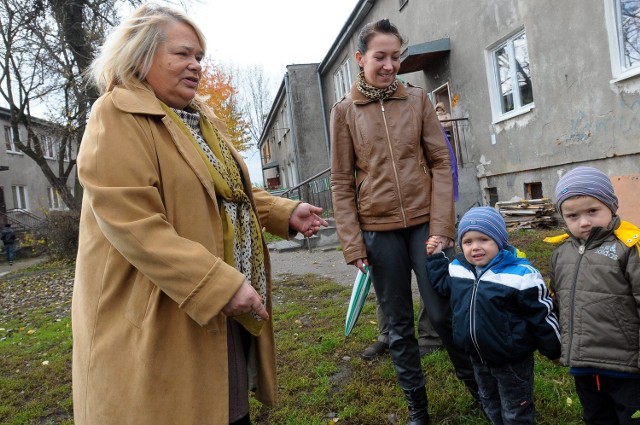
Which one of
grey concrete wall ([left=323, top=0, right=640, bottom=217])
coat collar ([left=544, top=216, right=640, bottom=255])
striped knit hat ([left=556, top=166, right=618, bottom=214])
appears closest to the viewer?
coat collar ([left=544, top=216, right=640, bottom=255])

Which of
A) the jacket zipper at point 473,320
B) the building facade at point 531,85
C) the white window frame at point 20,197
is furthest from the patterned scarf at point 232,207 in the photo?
the white window frame at point 20,197

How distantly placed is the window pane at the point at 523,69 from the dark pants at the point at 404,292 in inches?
300

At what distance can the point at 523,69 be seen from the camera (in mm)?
9328

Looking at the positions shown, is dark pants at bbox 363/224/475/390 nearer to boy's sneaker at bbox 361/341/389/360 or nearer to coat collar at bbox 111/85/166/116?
boy's sneaker at bbox 361/341/389/360

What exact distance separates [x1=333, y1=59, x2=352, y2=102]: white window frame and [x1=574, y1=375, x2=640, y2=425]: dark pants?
1781 cm

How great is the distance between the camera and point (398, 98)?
2756 mm

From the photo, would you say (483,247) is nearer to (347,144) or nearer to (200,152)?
(347,144)

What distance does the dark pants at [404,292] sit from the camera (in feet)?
8.80

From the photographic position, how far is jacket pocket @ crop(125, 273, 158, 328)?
1.58m

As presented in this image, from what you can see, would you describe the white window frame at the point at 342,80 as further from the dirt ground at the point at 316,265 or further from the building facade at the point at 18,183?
the building facade at the point at 18,183

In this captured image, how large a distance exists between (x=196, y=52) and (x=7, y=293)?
12014 millimetres

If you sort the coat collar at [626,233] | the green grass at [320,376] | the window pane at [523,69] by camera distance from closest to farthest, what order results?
the coat collar at [626,233] < the green grass at [320,376] < the window pane at [523,69]

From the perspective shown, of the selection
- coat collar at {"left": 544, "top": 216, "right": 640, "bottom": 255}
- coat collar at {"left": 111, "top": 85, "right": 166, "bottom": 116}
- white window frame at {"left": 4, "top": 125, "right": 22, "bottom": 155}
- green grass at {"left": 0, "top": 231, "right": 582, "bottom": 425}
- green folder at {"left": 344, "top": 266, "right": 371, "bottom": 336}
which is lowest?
green grass at {"left": 0, "top": 231, "right": 582, "bottom": 425}

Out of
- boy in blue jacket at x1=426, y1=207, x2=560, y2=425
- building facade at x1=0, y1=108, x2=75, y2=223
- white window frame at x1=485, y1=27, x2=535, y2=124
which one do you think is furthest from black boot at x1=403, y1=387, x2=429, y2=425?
building facade at x1=0, y1=108, x2=75, y2=223
